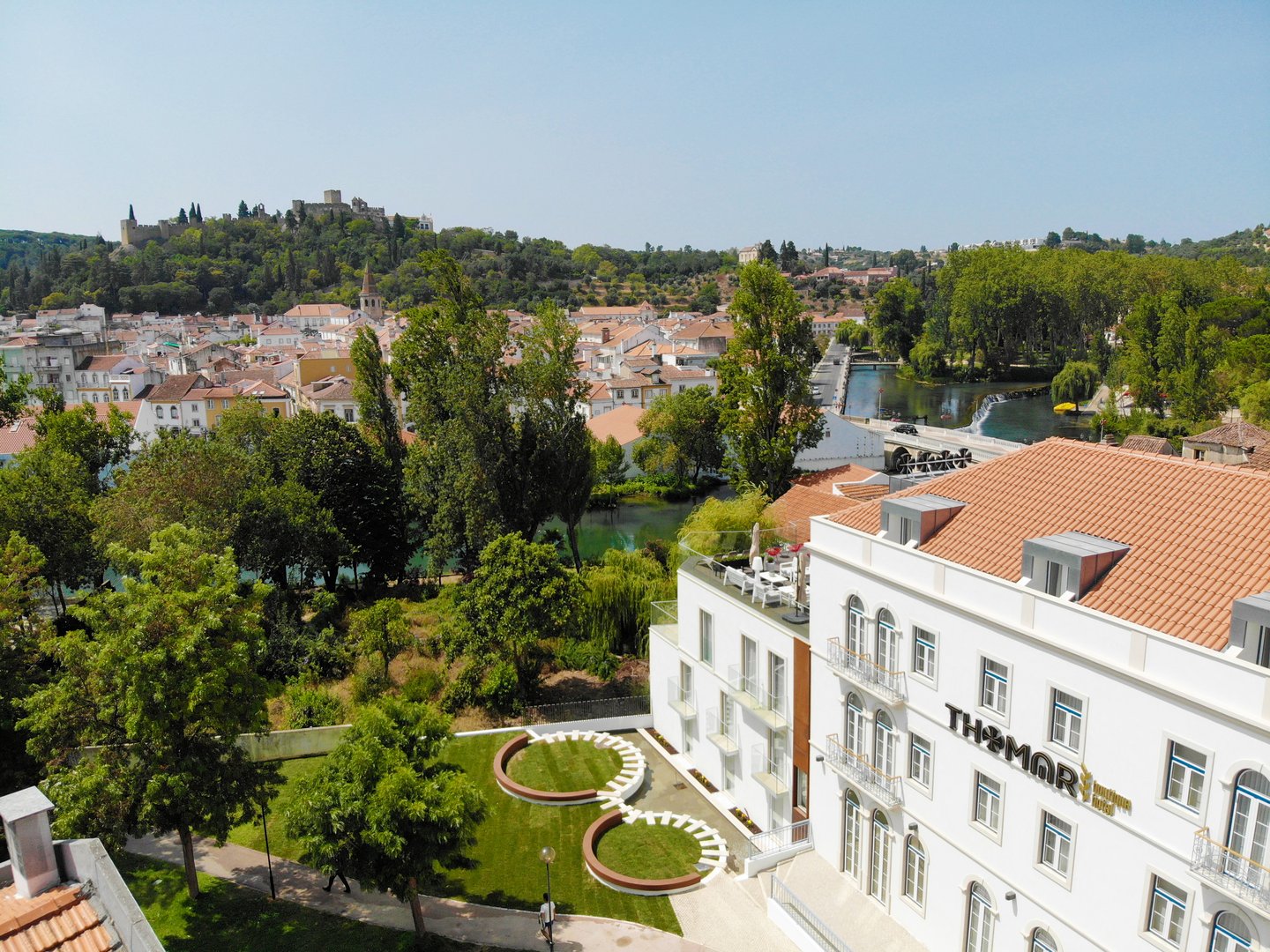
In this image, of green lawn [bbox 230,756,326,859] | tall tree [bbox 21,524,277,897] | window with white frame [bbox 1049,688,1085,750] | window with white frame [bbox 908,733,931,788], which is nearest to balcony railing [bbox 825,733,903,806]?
window with white frame [bbox 908,733,931,788]

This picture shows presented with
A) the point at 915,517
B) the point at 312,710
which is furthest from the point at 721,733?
the point at 312,710

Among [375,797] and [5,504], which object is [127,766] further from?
[5,504]

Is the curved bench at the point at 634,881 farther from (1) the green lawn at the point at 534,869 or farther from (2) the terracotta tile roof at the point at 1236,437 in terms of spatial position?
(2) the terracotta tile roof at the point at 1236,437

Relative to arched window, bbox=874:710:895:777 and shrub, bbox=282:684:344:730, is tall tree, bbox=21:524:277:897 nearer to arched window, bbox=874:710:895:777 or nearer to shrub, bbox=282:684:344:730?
shrub, bbox=282:684:344:730

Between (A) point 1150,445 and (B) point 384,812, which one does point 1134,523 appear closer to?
(B) point 384,812

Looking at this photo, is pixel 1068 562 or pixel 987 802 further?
pixel 987 802
